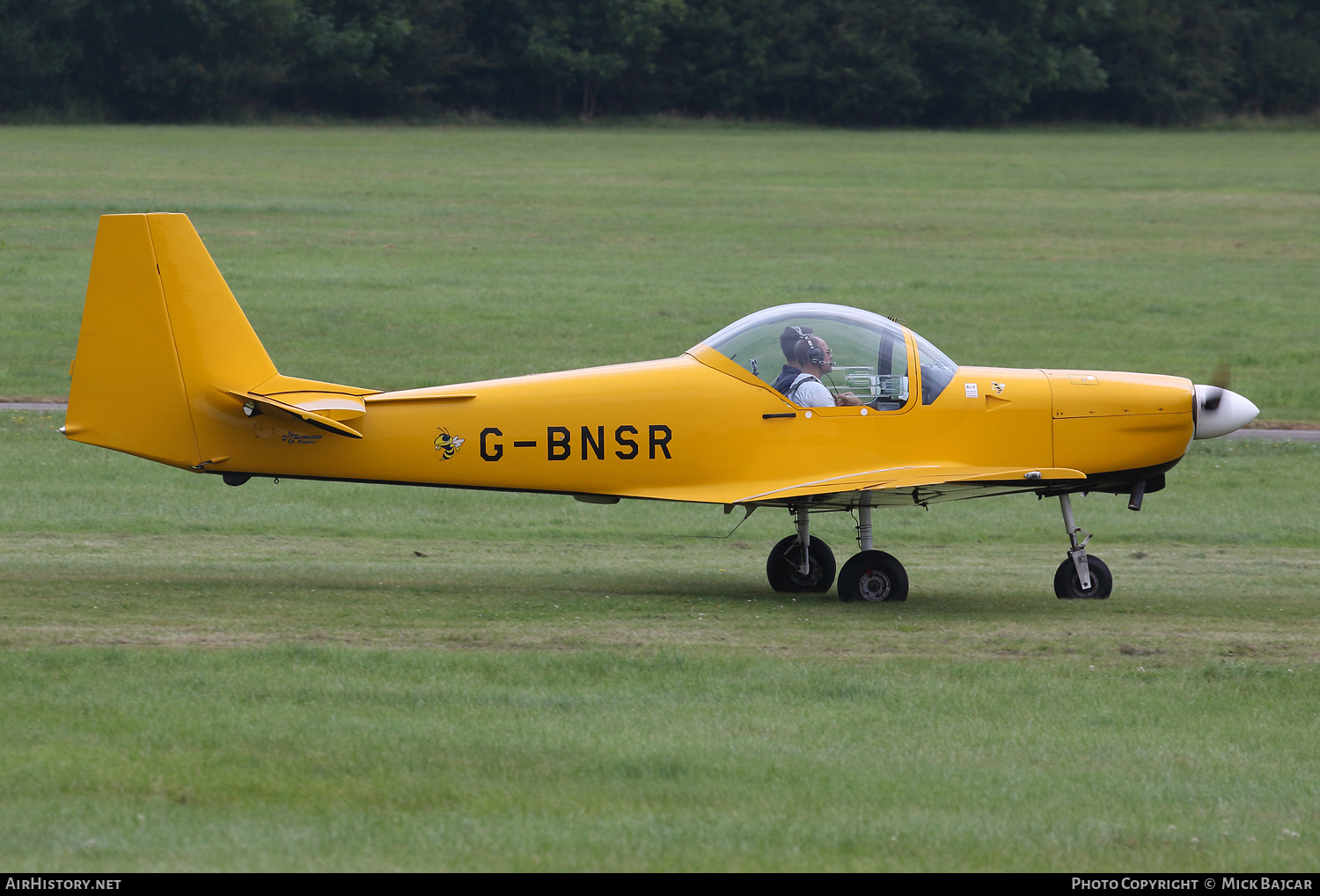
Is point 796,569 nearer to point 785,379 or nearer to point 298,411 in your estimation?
point 785,379

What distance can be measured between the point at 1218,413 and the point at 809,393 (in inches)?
127

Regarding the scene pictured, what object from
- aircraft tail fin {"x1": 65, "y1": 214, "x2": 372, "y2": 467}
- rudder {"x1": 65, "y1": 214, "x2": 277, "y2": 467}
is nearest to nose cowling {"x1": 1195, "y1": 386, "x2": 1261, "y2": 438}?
aircraft tail fin {"x1": 65, "y1": 214, "x2": 372, "y2": 467}

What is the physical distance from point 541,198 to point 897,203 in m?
10.6

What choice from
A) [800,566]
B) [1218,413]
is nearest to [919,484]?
[800,566]

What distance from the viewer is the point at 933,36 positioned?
266ft

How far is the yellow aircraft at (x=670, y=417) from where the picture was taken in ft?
36.5

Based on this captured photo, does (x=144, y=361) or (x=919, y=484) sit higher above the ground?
(x=144, y=361)

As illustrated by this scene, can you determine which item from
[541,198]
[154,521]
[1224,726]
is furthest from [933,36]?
[1224,726]

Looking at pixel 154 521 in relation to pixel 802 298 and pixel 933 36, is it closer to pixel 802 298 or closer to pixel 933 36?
pixel 802 298

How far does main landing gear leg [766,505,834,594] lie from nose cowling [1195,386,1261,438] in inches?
122

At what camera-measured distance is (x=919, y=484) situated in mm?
10789

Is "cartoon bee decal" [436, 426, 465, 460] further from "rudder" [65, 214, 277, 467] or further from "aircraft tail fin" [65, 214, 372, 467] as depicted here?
"rudder" [65, 214, 277, 467]

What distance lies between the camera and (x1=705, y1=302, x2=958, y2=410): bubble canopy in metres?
11.5

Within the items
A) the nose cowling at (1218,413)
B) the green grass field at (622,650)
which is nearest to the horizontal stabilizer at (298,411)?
the green grass field at (622,650)
